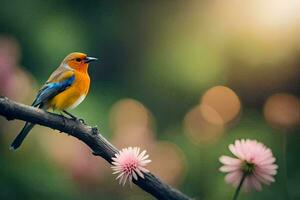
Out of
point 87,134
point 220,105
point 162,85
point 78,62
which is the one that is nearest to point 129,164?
point 87,134

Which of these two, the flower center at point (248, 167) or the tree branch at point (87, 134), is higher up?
the flower center at point (248, 167)

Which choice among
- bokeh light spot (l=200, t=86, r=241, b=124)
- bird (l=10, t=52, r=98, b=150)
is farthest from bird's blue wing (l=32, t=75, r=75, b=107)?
bokeh light spot (l=200, t=86, r=241, b=124)

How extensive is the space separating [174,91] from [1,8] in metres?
0.42

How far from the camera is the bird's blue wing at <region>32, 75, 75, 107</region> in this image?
784 millimetres

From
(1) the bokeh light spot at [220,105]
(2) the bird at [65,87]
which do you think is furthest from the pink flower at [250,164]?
(1) the bokeh light spot at [220,105]

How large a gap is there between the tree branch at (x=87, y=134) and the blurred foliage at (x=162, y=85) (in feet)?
0.99

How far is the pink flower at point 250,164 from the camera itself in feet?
Result: 1.66

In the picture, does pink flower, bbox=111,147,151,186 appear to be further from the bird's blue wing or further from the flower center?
the bird's blue wing

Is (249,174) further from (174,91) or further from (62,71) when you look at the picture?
(174,91)

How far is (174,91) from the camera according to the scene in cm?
122

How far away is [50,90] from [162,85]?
1.53 feet

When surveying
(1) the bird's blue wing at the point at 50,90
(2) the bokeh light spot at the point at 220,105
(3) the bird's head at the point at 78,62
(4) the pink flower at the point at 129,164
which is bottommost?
(4) the pink flower at the point at 129,164

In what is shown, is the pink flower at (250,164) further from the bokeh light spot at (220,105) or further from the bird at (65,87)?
the bokeh light spot at (220,105)

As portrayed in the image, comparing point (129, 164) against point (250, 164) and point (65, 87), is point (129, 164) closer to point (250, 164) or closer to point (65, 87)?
point (250, 164)
